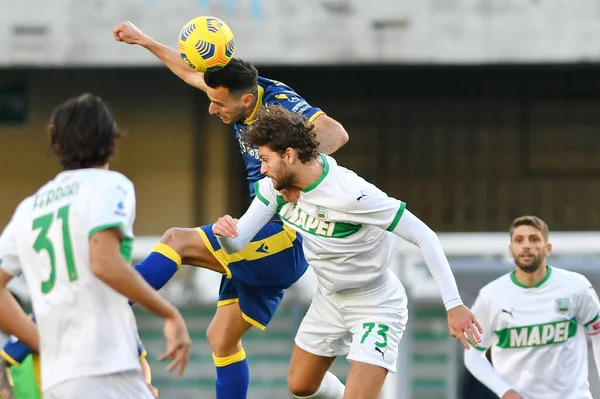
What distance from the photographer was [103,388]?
4.72 meters

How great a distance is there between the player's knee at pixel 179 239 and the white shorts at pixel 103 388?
167 centimetres

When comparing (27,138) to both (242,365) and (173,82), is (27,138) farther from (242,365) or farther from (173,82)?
(242,365)

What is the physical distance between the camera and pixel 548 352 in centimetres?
794

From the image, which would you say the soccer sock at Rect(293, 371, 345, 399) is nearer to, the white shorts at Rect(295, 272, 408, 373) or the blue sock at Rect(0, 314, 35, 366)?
the white shorts at Rect(295, 272, 408, 373)

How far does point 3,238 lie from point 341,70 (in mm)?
10729

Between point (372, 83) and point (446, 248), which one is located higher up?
point (372, 83)

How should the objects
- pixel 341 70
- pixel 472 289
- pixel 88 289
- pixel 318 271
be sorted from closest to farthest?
pixel 88 289 < pixel 318 271 < pixel 472 289 < pixel 341 70

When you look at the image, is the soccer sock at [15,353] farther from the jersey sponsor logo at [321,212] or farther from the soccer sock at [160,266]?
the jersey sponsor logo at [321,212]

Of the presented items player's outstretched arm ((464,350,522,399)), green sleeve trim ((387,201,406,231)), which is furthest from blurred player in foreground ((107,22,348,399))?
player's outstretched arm ((464,350,522,399))

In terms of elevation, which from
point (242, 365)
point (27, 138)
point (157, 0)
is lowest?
point (242, 365)

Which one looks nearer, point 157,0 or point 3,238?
point 3,238

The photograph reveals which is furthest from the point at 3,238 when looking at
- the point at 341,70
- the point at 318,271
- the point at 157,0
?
the point at 341,70

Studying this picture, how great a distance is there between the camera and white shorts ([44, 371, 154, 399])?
185 inches

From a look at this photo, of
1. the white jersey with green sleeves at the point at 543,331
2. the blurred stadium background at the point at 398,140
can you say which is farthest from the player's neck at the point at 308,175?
the blurred stadium background at the point at 398,140
